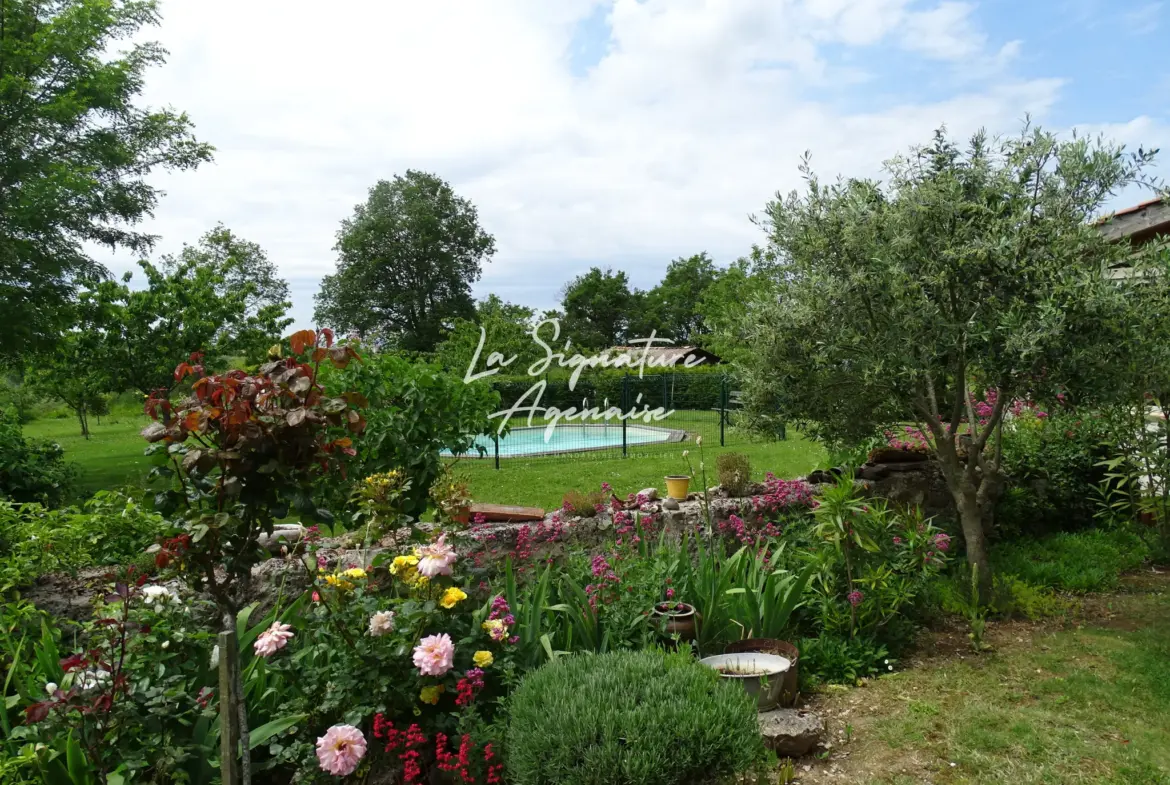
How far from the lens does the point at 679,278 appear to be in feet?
177

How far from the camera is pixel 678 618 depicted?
3.83 metres

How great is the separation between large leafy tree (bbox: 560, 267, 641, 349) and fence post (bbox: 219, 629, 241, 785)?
4811cm

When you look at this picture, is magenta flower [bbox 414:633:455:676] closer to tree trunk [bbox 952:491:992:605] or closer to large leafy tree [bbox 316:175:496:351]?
tree trunk [bbox 952:491:992:605]

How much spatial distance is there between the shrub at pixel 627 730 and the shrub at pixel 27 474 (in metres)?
5.49

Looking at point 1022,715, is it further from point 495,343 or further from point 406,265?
point 406,265

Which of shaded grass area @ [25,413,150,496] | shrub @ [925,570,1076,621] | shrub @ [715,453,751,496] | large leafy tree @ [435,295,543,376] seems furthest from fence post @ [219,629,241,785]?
large leafy tree @ [435,295,543,376]

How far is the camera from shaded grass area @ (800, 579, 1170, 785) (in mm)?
3006

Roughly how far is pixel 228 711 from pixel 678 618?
7.58ft

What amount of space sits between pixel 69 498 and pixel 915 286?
25.3 feet

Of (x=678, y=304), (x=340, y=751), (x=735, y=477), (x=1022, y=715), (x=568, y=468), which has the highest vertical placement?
(x=678, y=304)

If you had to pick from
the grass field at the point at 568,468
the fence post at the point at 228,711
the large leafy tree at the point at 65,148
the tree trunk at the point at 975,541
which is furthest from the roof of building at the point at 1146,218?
the large leafy tree at the point at 65,148

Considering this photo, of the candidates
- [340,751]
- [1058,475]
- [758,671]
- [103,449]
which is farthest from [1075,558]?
[103,449]

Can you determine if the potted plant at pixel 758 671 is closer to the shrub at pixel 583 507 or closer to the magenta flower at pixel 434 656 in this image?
the magenta flower at pixel 434 656

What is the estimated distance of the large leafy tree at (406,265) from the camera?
3850 centimetres
